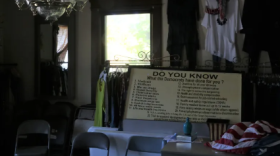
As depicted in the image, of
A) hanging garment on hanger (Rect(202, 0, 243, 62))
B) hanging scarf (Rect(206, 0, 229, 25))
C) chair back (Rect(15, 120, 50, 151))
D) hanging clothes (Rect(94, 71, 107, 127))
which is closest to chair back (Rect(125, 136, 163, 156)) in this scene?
hanging clothes (Rect(94, 71, 107, 127))

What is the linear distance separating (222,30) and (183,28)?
1.69 feet

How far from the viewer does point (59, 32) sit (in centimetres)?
474

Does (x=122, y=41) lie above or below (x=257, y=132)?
above

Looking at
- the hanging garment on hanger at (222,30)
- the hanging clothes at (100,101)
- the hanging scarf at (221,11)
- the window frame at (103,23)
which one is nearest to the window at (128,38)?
the window frame at (103,23)

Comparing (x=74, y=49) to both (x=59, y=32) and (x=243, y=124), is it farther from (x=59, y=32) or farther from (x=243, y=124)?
(x=243, y=124)

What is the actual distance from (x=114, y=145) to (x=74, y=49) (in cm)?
184

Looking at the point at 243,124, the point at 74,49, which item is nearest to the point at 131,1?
the point at 74,49

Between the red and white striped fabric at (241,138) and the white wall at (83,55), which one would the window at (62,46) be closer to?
the white wall at (83,55)

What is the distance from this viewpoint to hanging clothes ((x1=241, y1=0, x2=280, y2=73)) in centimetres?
377

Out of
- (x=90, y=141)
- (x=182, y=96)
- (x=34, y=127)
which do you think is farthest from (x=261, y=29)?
(x=34, y=127)

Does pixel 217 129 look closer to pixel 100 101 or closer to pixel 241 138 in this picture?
pixel 241 138

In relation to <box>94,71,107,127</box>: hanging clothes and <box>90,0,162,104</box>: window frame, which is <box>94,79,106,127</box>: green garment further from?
<box>90,0,162,104</box>: window frame

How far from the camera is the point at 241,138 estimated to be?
2668 millimetres

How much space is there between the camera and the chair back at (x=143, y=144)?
128 inches
